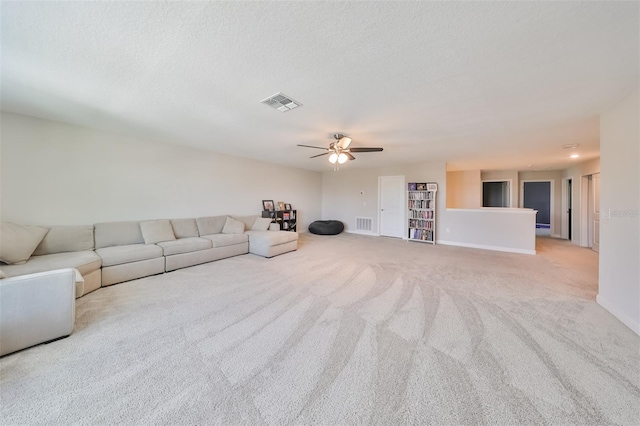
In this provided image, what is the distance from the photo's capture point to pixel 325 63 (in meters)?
1.80

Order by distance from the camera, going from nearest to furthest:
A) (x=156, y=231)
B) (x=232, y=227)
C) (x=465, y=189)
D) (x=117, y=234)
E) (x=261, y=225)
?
(x=117, y=234) < (x=156, y=231) < (x=232, y=227) < (x=261, y=225) < (x=465, y=189)

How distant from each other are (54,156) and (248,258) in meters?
3.22

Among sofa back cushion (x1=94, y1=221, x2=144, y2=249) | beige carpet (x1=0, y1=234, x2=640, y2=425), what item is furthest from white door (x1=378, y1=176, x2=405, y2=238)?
sofa back cushion (x1=94, y1=221, x2=144, y2=249)

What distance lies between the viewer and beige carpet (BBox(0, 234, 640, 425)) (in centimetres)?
123

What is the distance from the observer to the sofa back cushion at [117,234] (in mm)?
3482

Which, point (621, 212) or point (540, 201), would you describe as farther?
point (540, 201)

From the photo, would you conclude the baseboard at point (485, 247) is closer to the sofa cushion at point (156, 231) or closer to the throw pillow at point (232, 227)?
the throw pillow at point (232, 227)

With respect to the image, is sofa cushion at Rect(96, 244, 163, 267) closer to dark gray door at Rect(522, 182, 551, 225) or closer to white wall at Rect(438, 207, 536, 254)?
white wall at Rect(438, 207, 536, 254)

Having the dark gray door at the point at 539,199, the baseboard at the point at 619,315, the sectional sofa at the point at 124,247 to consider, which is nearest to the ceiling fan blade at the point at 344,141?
the sectional sofa at the point at 124,247

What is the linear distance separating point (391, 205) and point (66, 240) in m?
6.96

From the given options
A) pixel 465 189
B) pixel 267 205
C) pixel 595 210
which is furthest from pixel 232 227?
pixel 595 210

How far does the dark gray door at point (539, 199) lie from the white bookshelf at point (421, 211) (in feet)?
15.4

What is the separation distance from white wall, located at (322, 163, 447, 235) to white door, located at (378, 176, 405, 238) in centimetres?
16

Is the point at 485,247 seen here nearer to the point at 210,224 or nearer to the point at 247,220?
the point at 247,220
